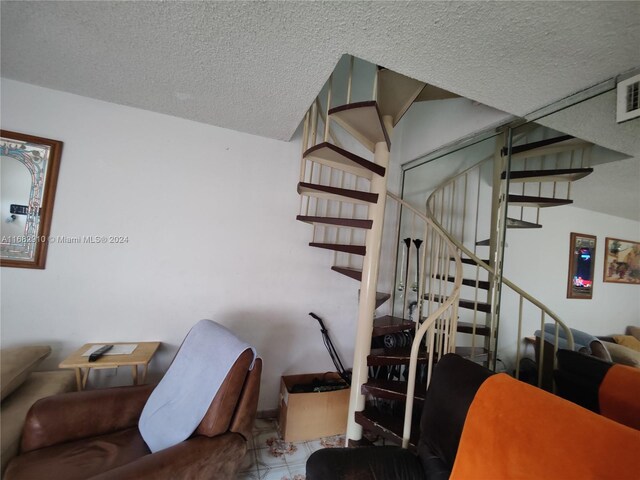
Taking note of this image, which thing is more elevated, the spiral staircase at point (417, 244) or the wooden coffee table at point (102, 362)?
the spiral staircase at point (417, 244)

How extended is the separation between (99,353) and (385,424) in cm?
187

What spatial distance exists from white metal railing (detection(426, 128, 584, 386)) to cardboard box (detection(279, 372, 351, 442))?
1152 mm

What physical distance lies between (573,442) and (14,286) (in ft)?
9.63

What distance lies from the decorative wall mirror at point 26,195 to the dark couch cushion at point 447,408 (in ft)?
8.37

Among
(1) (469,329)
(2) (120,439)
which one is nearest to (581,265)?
(1) (469,329)

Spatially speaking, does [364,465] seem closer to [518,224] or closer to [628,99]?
[518,224]

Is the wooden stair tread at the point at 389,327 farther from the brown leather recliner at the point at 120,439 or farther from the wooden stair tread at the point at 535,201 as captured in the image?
the wooden stair tread at the point at 535,201

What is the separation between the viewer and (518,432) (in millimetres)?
818

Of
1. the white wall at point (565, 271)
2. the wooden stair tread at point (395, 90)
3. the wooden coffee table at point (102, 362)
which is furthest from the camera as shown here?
the wooden stair tread at point (395, 90)

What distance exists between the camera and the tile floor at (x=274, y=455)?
1601mm

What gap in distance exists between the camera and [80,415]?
1.30m

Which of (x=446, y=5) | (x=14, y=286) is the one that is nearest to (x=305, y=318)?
(x=14, y=286)

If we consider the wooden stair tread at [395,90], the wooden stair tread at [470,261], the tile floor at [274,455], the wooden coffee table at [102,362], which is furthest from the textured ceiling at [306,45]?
the tile floor at [274,455]

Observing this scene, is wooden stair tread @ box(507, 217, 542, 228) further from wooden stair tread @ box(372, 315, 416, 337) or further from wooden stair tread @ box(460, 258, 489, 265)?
wooden stair tread @ box(372, 315, 416, 337)
